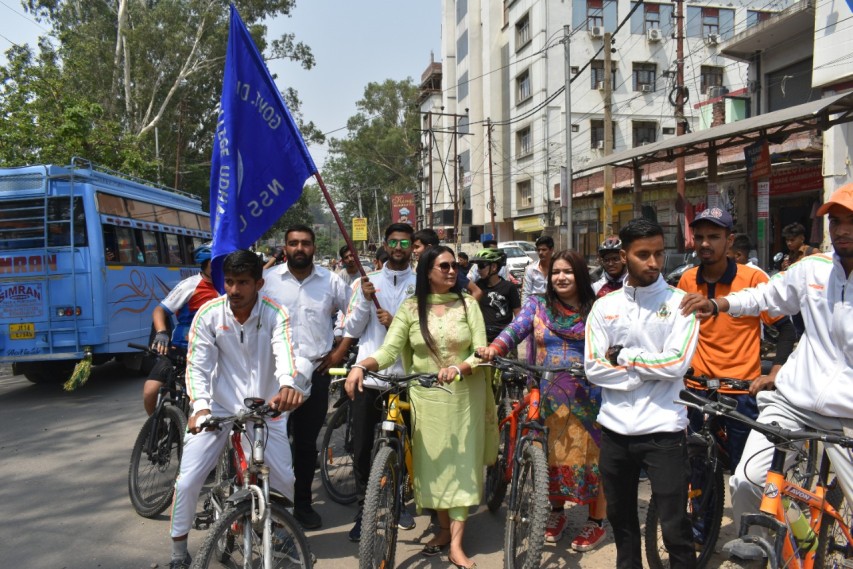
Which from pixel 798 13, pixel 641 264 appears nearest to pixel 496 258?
pixel 641 264

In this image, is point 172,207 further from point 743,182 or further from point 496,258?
point 743,182

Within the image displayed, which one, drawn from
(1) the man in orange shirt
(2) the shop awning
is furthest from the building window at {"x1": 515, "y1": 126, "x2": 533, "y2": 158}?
(1) the man in orange shirt

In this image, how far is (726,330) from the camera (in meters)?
3.62

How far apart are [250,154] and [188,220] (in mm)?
9167

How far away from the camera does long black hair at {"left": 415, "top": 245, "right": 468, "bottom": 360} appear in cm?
373

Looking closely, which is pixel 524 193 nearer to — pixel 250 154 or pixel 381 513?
pixel 250 154

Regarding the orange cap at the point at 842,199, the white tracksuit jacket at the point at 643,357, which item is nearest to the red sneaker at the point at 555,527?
the white tracksuit jacket at the point at 643,357

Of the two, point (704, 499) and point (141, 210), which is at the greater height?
point (141, 210)

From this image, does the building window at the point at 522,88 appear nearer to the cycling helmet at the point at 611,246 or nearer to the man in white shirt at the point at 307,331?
the cycling helmet at the point at 611,246

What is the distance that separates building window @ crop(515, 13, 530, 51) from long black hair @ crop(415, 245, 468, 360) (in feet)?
107

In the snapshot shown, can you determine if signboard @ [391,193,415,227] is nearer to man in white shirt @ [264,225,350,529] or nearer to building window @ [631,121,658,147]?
building window @ [631,121,658,147]

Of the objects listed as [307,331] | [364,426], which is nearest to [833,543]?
[364,426]

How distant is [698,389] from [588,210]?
84.9ft

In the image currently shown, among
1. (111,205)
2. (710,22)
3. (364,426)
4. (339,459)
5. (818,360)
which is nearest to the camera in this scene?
(818,360)
